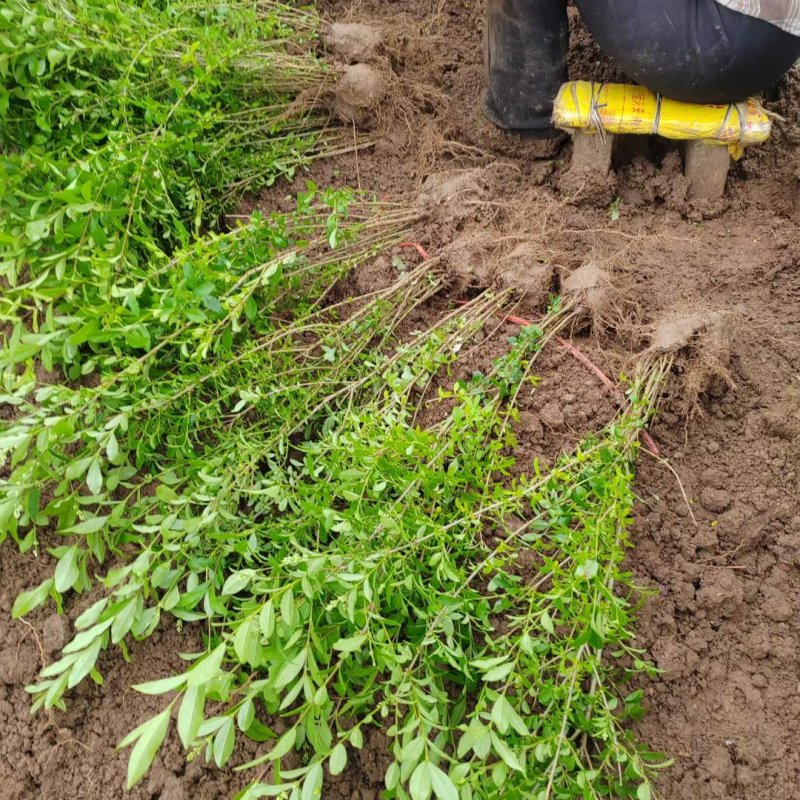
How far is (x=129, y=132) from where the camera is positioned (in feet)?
7.42

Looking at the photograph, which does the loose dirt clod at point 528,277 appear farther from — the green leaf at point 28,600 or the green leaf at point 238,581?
the green leaf at point 28,600

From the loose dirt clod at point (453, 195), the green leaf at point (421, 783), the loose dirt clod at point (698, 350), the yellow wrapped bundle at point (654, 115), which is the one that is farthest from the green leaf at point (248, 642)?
the yellow wrapped bundle at point (654, 115)

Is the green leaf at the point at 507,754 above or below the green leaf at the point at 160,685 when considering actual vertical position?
below

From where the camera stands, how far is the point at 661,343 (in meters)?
1.90

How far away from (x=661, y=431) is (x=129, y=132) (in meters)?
1.69

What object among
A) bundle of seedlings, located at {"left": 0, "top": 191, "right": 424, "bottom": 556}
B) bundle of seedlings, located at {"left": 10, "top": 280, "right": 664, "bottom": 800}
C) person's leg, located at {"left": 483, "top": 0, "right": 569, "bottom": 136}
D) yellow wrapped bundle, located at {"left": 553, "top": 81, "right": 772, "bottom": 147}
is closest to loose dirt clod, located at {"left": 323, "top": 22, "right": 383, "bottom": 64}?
person's leg, located at {"left": 483, "top": 0, "right": 569, "bottom": 136}

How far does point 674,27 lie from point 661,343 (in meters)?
0.93

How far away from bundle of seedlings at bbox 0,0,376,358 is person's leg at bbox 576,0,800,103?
95 centimetres

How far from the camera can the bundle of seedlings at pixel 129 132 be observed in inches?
78.4

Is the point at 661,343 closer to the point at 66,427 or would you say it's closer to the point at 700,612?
the point at 700,612

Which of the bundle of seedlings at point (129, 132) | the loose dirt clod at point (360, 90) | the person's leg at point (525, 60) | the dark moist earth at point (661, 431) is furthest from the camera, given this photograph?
the loose dirt clod at point (360, 90)

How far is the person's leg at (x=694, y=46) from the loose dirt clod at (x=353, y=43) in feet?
2.51

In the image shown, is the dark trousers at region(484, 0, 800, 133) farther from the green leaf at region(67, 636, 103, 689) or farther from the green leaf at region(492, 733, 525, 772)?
the green leaf at region(67, 636, 103, 689)

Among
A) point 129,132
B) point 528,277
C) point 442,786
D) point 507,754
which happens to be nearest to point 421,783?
point 442,786
